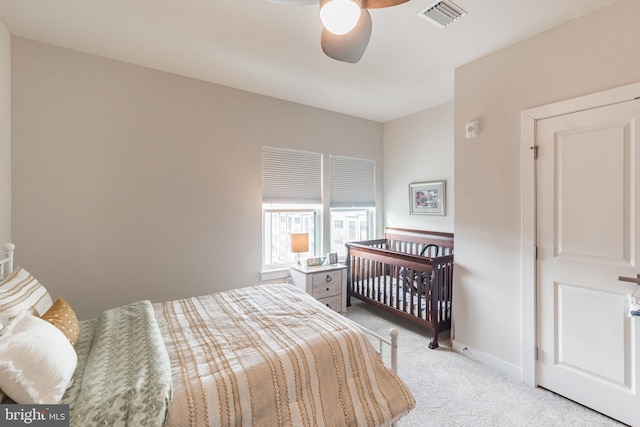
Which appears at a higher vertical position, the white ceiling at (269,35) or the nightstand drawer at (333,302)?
the white ceiling at (269,35)

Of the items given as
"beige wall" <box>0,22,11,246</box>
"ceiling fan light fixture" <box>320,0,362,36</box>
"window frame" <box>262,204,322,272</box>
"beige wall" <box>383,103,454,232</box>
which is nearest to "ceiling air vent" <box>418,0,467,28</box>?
"ceiling fan light fixture" <box>320,0,362,36</box>

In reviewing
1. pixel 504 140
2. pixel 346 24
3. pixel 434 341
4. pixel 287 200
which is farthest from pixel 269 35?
pixel 434 341

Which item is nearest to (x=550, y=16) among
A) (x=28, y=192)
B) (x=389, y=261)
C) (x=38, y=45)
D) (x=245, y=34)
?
(x=245, y=34)

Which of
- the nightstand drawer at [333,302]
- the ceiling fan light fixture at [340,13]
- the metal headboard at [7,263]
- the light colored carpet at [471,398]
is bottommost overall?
the light colored carpet at [471,398]

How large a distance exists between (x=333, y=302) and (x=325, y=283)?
277 mm

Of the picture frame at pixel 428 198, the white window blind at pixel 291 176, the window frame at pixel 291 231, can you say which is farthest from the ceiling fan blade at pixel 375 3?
the picture frame at pixel 428 198

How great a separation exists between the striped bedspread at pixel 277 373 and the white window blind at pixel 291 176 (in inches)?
70.7

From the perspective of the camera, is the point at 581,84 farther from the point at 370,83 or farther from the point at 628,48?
the point at 370,83

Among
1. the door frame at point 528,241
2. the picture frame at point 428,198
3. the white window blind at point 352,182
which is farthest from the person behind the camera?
the white window blind at point 352,182

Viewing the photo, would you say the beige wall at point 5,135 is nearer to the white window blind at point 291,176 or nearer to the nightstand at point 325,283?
the white window blind at point 291,176

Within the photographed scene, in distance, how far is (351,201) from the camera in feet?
13.3

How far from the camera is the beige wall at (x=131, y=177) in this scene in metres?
2.22

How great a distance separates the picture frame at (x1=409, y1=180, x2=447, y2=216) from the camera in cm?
354

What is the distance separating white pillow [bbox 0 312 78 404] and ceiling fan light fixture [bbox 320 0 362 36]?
5.21 feet
